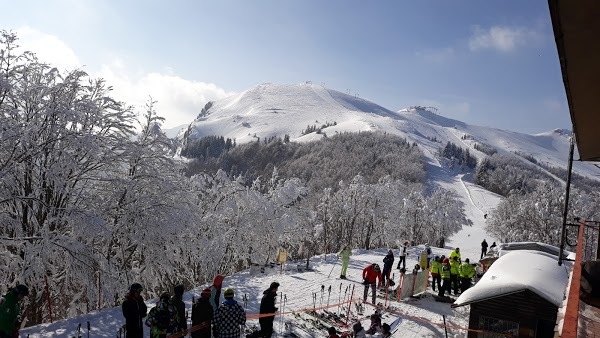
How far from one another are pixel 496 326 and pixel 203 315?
8.80m

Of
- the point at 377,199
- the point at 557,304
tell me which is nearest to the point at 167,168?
the point at 557,304

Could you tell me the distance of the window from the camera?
11.9 meters

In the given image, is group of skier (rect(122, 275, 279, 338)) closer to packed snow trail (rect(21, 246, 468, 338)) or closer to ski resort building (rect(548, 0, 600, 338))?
packed snow trail (rect(21, 246, 468, 338))

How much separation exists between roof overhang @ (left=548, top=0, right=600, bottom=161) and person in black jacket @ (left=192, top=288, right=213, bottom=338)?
735 centimetres

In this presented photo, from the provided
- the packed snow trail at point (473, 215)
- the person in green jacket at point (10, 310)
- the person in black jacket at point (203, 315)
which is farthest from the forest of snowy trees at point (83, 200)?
the packed snow trail at point (473, 215)

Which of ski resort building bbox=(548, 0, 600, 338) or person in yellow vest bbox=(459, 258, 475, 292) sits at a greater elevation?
ski resort building bbox=(548, 0, 600, 338)

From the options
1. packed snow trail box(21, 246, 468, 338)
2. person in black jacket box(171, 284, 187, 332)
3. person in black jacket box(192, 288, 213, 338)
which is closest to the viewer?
person in black jacket box(171, 284, 187, 332)

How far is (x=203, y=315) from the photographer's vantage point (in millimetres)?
8680

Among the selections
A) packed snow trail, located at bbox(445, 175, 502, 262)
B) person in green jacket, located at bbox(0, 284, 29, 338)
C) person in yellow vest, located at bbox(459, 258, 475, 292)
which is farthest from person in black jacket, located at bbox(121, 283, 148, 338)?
packed snow trail, located at bbox(445, 175, 502, 262)

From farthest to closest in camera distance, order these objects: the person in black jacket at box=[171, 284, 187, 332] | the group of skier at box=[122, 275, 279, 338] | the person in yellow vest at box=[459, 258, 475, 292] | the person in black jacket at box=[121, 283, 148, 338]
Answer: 1. the person in yellow vest at box=[459, 258, 475, 292]
2. the person in black jacket at box=[121, 283, 148, 338]
3. the person in black jacket at box=[171, 284, 187, 332]
4. the group of skier at box=[122, 275, 279, 338]

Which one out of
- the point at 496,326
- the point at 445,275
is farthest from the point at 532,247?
the point at 496,326

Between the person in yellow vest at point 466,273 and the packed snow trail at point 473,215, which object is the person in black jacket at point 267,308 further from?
the packed snow trail at point 473,215

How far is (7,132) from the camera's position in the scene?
36.9 feet

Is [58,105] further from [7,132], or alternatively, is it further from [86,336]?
[86,336]
